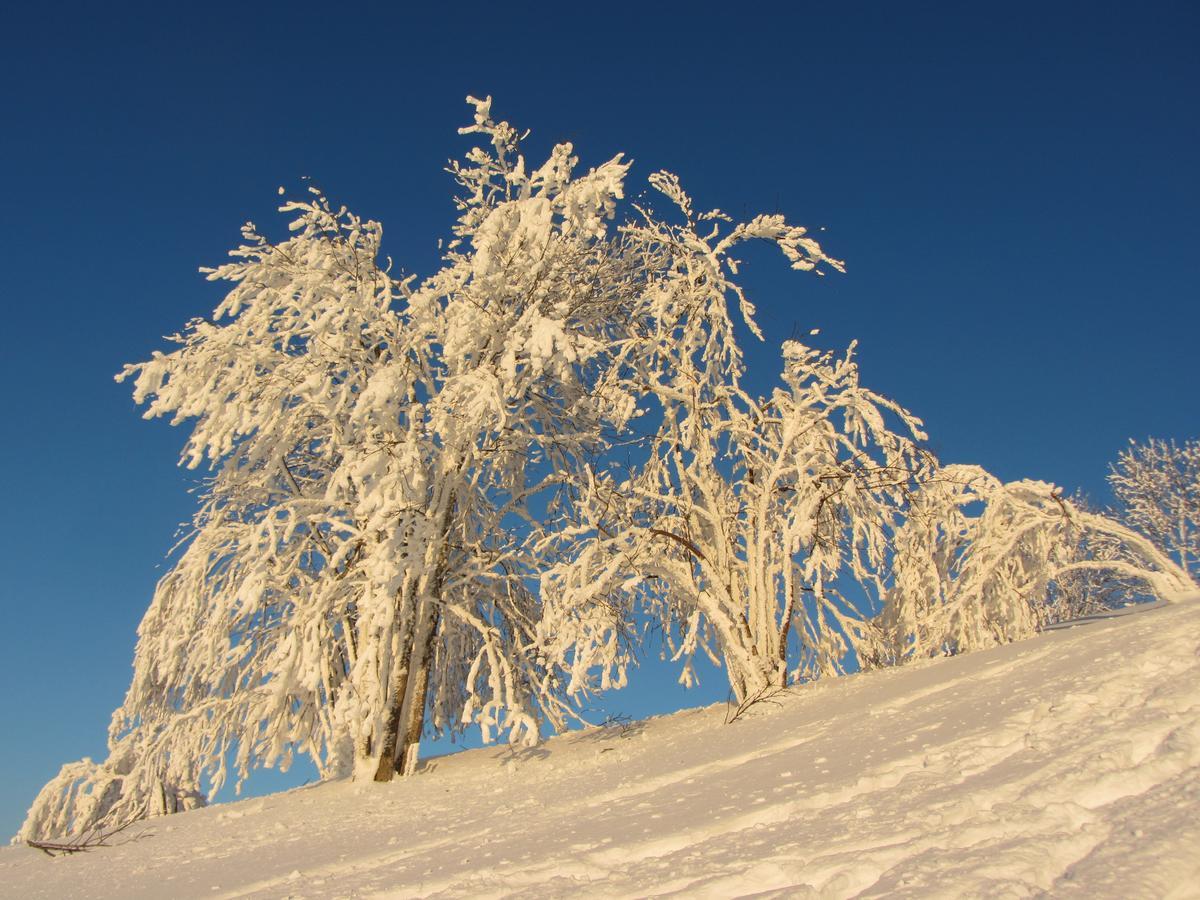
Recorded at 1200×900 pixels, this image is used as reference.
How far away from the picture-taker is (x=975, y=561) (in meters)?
11.5

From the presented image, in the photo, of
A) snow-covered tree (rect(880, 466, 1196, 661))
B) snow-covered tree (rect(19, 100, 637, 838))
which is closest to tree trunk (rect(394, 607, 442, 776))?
snow-covered tree (rect(19, 100, 637, 838))

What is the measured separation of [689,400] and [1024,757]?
7.58 metres

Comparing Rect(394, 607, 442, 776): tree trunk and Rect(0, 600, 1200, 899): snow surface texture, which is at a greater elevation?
Rect(394, 607, 442, 776): tree trunk

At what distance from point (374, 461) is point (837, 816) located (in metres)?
6.65

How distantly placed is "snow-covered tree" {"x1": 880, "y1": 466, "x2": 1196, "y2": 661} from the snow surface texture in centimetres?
342

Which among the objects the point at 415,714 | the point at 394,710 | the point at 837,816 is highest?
the point at 394,710

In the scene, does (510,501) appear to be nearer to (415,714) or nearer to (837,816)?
(415,714)

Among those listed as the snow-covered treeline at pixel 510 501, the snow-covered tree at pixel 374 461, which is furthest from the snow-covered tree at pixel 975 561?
the snow-covered tree at pixel 374 461

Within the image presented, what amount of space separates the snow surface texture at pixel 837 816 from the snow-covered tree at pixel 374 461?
240cm

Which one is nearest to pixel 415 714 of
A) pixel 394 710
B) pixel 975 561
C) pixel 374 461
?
pixel 394 710

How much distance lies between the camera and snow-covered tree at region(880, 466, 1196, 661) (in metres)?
11.0

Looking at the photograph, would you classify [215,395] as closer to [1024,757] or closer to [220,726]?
[220,726]

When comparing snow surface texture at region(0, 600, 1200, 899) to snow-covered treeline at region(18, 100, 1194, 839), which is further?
snow-covered treeline at region(18, 100, 1194, 839)

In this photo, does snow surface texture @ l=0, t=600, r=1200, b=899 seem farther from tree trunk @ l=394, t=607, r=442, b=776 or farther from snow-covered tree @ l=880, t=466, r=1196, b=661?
snow-covered tree @ l=880, t=466, r=1196, b=661
